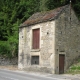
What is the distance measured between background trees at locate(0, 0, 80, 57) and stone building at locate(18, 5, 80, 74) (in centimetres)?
865

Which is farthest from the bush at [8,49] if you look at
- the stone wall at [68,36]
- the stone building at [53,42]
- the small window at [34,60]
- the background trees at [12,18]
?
the stone wall at [68,36]

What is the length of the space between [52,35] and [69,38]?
7.83ft

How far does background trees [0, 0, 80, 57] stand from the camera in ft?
112

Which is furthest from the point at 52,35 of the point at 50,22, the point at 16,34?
the point at 16,34

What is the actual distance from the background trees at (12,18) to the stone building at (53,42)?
8.65 m

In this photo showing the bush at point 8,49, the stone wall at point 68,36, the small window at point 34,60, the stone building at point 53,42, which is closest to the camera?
the stone building at point 53,42

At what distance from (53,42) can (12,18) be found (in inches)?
754

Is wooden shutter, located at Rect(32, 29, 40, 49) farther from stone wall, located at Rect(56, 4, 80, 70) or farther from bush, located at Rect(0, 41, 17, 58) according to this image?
bush, located at Rect(0, 41, 17, 58)

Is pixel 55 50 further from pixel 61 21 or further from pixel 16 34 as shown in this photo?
pixel 16 34

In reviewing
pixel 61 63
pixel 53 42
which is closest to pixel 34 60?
pixel 61 63

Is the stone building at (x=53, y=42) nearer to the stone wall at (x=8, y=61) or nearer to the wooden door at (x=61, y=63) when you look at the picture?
the wooden door at (x=61, y=63)

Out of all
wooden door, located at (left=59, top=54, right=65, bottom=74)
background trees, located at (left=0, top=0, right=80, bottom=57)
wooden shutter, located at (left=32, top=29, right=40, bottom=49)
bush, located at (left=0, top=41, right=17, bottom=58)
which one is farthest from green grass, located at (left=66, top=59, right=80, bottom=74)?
background trees, located at (left=0, top=0, right=80, bottom=57)

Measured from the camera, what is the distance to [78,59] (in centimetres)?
2419

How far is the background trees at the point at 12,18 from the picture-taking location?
34250 mm
